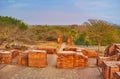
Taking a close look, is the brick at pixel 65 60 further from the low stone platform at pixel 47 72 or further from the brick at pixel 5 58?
the brick at pixel 5 58

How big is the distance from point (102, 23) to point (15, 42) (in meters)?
10.2

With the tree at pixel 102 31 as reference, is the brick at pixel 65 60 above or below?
below

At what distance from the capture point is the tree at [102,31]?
27.0 metres

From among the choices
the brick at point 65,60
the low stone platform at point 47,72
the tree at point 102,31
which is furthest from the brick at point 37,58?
the tree at point 102,31

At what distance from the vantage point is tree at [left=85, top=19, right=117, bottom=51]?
88.5 feet

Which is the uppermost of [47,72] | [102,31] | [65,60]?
[102,31]

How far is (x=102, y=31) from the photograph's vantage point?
27.3 metres

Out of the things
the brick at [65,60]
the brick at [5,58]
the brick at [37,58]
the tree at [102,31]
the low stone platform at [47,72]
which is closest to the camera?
the low stone platform at [47,72]

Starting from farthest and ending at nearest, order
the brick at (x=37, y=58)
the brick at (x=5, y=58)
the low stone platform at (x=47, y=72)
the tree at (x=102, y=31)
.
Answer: the tree at (x=102, y=31)
the brick at (x=5, y=58)
the brick at (x=37, y=58)
the low stone platform at (x=47, y=72)

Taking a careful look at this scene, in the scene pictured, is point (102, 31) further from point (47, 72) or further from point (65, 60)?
point (47, 72)

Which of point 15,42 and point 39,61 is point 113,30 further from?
point 39,61

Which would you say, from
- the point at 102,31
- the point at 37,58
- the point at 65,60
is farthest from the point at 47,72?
the point at 102,31

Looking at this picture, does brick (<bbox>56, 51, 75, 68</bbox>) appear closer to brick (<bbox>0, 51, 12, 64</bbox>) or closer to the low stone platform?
the low stone platform

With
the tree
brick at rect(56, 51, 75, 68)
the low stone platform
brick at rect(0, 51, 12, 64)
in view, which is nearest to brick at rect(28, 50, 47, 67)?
the low stone platform
